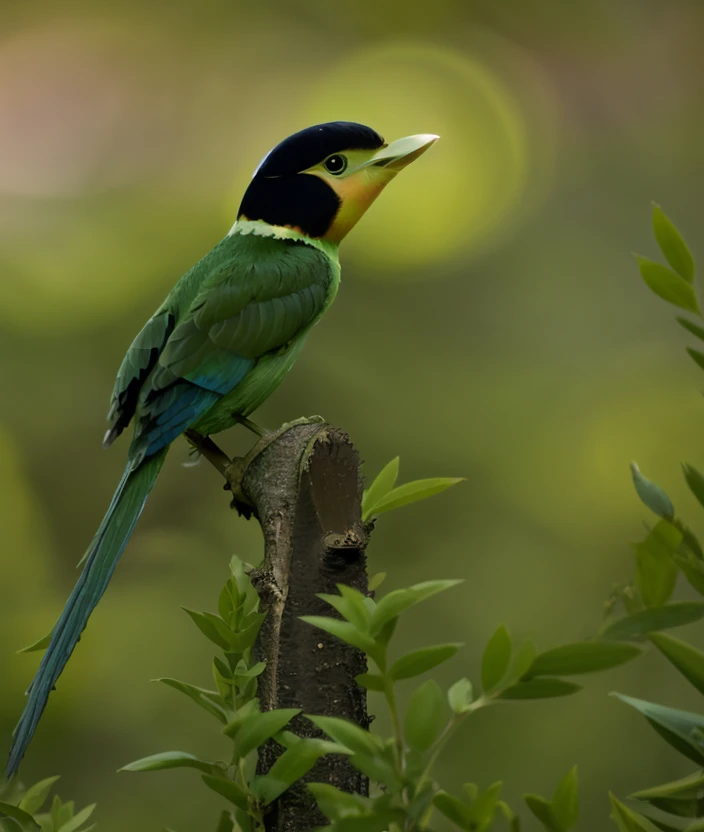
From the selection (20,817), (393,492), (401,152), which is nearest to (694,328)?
(393,492)

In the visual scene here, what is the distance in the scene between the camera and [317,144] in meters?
1.43

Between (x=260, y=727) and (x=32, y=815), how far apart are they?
0.77 ft

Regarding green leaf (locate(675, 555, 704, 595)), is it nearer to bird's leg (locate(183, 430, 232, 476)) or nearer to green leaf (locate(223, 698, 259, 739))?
green leaf (locate(223, 698, 259, 739))

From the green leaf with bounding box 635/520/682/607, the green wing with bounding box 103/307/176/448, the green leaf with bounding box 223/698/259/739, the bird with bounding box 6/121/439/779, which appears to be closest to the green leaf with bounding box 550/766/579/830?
the green leaf with bounding box 635/520/682/607

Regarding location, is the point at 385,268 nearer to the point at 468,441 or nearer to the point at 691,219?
the point at 468,441

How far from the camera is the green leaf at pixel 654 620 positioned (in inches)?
18.3

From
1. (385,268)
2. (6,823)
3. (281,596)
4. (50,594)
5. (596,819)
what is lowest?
(596,819)

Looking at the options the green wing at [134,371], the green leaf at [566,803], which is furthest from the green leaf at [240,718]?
the green wing at [134,371]

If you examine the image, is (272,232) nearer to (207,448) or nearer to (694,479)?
(207,448)

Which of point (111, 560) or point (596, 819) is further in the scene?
point (596, 819)

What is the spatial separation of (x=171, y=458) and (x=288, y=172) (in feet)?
3.35

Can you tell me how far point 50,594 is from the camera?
2174 mm

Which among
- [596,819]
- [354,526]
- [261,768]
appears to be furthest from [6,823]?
[596,819]

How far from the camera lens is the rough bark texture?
759mm
